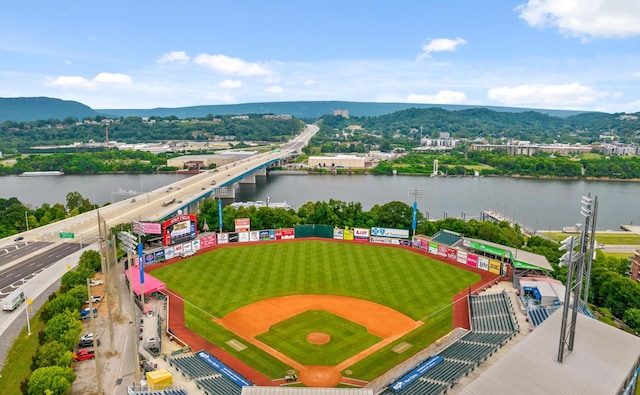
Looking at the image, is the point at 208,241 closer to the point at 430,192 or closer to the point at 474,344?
the point at 474,344

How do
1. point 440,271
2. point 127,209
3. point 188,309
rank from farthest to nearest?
point 127,209 → point 440,271 → point 188,309

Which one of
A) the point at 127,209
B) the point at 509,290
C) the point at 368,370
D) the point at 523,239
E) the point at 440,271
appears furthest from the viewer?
the point at 127,209

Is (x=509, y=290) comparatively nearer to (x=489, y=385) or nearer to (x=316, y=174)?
(x=489, y=385)

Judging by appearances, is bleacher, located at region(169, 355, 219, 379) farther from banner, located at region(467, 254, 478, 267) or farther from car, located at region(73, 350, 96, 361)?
banner, located at region(467, 254, 478, 267)

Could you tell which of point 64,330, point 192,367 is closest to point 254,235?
point 64,330

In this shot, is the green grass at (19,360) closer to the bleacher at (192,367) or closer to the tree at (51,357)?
the tree at (51,357)

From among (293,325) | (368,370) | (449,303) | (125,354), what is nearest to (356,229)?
(449,303)
